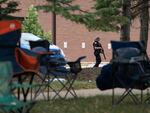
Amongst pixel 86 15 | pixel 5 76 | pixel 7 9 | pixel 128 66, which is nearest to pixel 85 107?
pixel 128 66

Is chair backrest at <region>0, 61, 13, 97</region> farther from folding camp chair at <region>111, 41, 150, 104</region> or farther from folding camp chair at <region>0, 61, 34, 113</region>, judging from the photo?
folding camp chair at <region>111, 41, 150, 104</region>

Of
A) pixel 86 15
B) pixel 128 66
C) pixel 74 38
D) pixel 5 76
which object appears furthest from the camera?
pixel 74 38

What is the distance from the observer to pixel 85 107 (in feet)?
32.1

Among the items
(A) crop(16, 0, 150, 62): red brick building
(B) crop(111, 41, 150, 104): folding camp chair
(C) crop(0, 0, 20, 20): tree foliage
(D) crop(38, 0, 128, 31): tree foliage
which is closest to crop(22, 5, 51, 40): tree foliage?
(A) crop(16, 0, 150, 62): red brick building

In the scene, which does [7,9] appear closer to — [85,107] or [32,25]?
[85,107]

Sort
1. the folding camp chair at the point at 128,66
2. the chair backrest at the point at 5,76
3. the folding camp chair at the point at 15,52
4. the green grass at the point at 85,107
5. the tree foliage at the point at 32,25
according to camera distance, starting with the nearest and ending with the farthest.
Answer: the chair backrest at the point at 5,76 → the folding camp chair at the point at 15,52 → the green grass at the point at 85,107 → the folding camp chair at the point at 128,66 → the tree foliage at the point at 32,25

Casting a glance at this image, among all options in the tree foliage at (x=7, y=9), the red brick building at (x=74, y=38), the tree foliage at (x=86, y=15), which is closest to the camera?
the tree foliage at (x=86, y=15)

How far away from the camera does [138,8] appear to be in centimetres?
2262

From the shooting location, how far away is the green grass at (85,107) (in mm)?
9406

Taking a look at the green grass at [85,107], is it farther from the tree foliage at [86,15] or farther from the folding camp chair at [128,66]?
the tree foliage at [86,15]

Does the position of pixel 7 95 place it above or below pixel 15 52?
below

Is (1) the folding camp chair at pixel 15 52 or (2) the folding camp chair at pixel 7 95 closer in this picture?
→ (2) the folding camp chair at pixel 7 95

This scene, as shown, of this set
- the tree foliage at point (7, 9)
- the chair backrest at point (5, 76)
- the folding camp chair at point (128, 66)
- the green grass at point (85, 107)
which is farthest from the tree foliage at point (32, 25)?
the chair backrest at point (5, 76)

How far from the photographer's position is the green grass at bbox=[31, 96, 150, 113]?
30.9 feet
